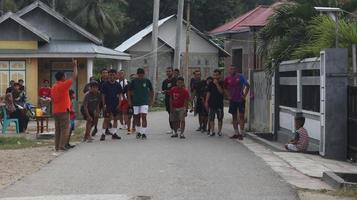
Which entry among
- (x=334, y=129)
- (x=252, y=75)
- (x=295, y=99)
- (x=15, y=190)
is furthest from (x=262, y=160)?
A: (x=252, y=75)

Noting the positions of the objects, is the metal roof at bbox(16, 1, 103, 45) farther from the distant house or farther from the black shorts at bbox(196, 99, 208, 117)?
the black shorts at bbox(196, 99, 208, 117)

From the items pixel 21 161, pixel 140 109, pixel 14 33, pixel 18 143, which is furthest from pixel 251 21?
pixel 21 161

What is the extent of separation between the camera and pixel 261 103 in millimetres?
19812

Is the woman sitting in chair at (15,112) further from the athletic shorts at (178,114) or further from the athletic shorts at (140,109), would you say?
the athletic shorts at (178,114)

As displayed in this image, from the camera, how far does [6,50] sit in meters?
28.8

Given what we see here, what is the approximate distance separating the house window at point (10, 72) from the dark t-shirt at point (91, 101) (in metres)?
13.1

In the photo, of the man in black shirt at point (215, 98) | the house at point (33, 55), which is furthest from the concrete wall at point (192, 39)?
the man in black shirt at point (215, 98)

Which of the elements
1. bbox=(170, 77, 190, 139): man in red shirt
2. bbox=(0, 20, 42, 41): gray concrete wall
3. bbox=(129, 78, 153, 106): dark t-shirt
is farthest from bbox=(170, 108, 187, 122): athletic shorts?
bbox=(0, 20, 42, 41): gray concrete wall

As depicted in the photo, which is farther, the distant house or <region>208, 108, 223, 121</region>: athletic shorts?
the distant house

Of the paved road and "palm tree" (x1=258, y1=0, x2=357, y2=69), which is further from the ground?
"palm tree" (x1=258, y1=0, x2=357, y2=69)

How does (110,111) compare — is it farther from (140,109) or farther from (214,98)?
(214,98)

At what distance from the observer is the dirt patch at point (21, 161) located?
441 inches

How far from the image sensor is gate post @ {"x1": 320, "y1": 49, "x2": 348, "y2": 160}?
13.5 metres

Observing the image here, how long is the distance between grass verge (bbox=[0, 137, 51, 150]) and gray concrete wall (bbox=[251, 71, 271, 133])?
601 centimetres
